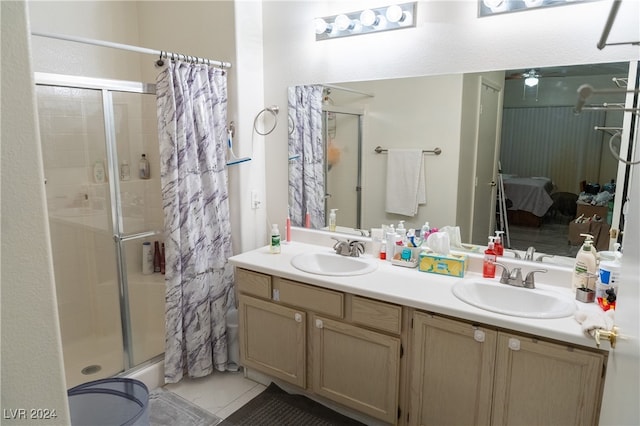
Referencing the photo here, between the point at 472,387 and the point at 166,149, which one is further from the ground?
the point at 166,149

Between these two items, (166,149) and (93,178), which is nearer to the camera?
(166,149)

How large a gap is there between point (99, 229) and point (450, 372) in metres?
2.51

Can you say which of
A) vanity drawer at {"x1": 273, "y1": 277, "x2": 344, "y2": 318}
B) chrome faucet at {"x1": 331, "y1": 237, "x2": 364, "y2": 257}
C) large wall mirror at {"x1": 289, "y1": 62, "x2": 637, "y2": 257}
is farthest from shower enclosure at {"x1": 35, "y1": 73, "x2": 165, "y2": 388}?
chrome faucet at {"x1": 331, "y1": 237, "x2": 364, "y2": 257}

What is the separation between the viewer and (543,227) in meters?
2.04

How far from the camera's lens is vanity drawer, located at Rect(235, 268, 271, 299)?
93.1 inches

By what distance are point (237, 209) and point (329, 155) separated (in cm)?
72

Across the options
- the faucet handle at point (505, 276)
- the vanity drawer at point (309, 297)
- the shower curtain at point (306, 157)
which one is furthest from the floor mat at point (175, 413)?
the faucet handle at point (505, 276)

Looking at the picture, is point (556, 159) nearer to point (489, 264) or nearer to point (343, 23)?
point (489, 264)

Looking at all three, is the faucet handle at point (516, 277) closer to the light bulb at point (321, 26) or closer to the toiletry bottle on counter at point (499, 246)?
the toiletry bottle on counter at point (499, 246)

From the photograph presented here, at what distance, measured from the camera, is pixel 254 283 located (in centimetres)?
242

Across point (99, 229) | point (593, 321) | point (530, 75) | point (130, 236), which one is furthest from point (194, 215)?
point (593, 321)

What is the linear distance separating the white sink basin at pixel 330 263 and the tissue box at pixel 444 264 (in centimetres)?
27

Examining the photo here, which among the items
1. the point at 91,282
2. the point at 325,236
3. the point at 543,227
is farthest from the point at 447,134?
the point at 91,282

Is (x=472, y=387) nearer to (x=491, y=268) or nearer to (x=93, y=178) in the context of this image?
(x=491, y=268)
